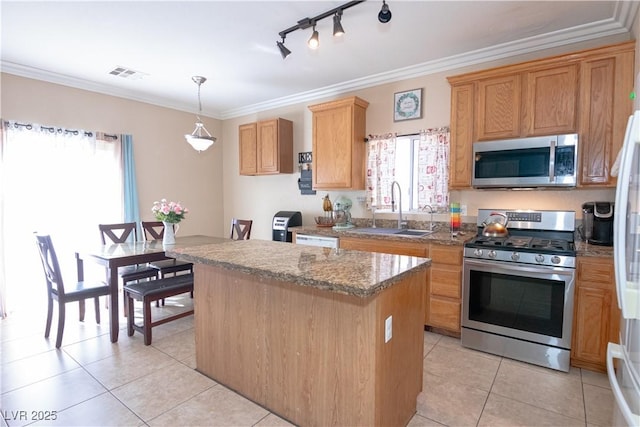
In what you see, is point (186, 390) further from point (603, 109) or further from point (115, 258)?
point (603, 109)

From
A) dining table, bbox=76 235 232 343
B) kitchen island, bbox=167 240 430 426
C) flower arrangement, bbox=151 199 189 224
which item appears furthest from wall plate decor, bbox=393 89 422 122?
dining table, bbox=76 235 232 343

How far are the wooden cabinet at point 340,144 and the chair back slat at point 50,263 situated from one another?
2.69 m

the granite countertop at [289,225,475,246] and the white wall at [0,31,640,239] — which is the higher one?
the white wall at [0,31,640,239]

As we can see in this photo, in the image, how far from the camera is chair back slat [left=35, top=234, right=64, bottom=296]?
105 inches

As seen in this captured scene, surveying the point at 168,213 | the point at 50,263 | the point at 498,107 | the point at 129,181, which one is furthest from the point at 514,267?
the point at 129,181

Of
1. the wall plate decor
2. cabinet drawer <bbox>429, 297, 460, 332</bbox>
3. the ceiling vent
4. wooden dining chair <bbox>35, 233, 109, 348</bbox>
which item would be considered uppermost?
the ceiling vent

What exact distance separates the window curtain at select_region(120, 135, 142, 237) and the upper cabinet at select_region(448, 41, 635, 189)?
157 inches

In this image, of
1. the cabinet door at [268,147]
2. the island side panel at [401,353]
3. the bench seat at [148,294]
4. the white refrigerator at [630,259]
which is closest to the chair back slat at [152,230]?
the bench seat at [148,294]

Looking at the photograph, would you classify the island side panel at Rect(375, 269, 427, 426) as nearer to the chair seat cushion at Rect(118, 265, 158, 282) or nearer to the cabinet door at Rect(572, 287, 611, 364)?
the cabinet door at Rect(572, 287, 611, 364)

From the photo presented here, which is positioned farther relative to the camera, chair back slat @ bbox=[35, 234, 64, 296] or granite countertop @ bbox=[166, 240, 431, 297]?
chair back slat @ bbox=[35, 234, 64, 296]

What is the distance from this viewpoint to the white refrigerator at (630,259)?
114 centimetres

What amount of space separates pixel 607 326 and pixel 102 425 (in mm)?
3279

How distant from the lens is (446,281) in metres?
2.86

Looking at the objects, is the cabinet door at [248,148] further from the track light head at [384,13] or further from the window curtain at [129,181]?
the track light head at [384,13]
